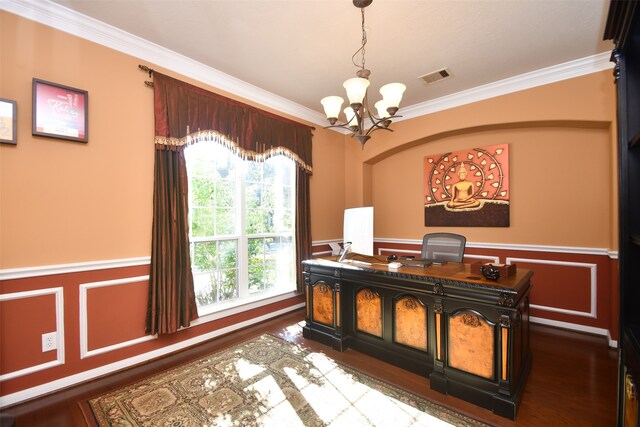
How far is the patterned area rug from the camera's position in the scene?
1.91 metres

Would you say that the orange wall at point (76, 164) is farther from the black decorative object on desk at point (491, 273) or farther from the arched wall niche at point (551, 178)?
the arched wall niche at point (551, 178)

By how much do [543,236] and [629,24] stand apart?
2935mm

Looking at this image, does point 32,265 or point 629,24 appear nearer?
point 629,24

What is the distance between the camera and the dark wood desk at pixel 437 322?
1964mm

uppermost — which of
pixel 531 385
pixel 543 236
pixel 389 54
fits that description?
pixel 389 54

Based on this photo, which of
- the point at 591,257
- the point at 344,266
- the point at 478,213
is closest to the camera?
the point at 344,266

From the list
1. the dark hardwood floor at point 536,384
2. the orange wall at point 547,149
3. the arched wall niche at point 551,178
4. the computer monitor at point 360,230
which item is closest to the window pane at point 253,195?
the computer monitor at point 360,230

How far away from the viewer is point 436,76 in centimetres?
335

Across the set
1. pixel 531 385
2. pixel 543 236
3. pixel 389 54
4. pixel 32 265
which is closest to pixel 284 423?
pixel 531 385

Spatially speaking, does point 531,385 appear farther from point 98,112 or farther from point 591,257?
point 98,112

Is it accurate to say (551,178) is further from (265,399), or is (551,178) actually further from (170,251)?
(170,251)

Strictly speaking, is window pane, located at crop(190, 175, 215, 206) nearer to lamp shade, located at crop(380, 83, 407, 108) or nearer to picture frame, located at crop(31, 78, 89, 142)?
picture frame, located at crop(31, 78, 89, 142)

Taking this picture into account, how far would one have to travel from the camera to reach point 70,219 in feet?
7.57

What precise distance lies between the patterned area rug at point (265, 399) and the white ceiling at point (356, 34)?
299cm
